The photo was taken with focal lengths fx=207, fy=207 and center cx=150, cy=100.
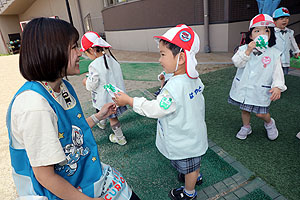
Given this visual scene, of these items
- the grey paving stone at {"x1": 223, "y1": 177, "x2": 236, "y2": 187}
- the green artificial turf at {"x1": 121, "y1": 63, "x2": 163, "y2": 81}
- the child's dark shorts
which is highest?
the child's dark shorts

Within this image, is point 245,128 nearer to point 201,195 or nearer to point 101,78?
point 201,195

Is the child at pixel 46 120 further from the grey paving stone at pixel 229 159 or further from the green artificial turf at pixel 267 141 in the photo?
the green artificial turf at pixel 267 141

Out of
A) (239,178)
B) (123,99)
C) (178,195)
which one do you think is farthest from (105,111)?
(239,178)

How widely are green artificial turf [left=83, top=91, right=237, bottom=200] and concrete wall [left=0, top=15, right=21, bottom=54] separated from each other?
23269 mm

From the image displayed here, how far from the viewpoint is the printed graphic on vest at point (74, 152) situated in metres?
1.18

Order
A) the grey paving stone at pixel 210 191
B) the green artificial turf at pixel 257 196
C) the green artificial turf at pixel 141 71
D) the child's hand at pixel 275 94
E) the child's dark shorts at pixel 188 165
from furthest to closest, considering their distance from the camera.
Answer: the green artificial turf at pixel 141 71 → the child's hand at pixel 275 94 → the grey paving stone at pixel 210 191 → the green artificial turf at pixel 257 196 → the child's dark shorts at pixel 188 165

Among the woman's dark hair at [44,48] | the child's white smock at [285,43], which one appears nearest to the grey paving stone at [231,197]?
the woman's dark hair at [44,48]

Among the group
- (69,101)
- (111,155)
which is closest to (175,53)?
(69,101)

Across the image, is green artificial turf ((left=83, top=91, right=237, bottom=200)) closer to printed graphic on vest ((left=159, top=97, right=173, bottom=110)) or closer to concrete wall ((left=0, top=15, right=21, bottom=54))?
printed graphic on vest ((left=159, top=97, right=173, bottom=110))

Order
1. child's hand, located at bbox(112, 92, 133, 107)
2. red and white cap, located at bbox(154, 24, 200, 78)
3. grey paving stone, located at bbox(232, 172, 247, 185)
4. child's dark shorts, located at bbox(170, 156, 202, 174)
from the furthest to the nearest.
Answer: grey paving stone, located at bbox(232, 172, 247, 185)
child's dark shorts, located at bbox(170, 156, 202, 174)
child's hand, located at bbox(112, 92, 133, 107)
red and white cap, located at bbox(154, 24, 200, 78)

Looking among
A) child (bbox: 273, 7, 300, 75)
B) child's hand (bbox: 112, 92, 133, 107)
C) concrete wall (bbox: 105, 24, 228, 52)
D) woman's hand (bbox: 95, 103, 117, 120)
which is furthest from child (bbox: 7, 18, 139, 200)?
concrete wall (bbox: 105, 24, 228, 52)

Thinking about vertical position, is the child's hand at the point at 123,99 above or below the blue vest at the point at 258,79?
above

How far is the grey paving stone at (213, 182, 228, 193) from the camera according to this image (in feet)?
7.64

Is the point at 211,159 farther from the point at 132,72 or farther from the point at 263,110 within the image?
the point at 132,72
